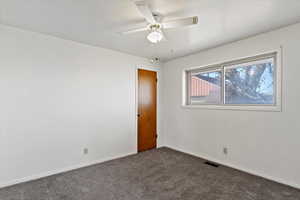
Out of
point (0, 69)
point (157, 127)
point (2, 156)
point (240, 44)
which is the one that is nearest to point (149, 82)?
point (157, 127)

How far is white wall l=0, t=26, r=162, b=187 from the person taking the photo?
226 centimetres

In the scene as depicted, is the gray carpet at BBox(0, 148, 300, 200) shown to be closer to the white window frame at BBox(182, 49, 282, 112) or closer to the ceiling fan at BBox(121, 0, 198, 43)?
the white window frame at BBox(182, 49, 282, 112)

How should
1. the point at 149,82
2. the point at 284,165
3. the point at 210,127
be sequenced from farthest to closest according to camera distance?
the point at 149,82 → the point at 210,127 → the point at 284,165

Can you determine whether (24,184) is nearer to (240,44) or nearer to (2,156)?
(2,156)

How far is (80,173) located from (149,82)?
2481 millimetres

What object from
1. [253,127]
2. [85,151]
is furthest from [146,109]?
[253,127]

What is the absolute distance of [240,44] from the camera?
2736 mm

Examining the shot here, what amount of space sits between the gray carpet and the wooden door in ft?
3.15

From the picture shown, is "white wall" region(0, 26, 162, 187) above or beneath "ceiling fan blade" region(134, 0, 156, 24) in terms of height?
beneath

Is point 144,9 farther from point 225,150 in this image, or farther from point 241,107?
point 225,150

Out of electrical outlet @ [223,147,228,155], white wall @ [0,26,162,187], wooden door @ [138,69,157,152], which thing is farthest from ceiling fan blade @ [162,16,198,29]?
electrical outlet @ [223,147,228,155]

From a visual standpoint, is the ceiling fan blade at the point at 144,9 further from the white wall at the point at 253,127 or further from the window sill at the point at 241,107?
the window sill at the point at 241,107

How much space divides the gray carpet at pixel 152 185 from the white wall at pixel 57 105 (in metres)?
0.36

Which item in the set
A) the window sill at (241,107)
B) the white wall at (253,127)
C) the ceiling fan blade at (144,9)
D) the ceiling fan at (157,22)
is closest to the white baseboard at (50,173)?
the white wall at (253,127)
